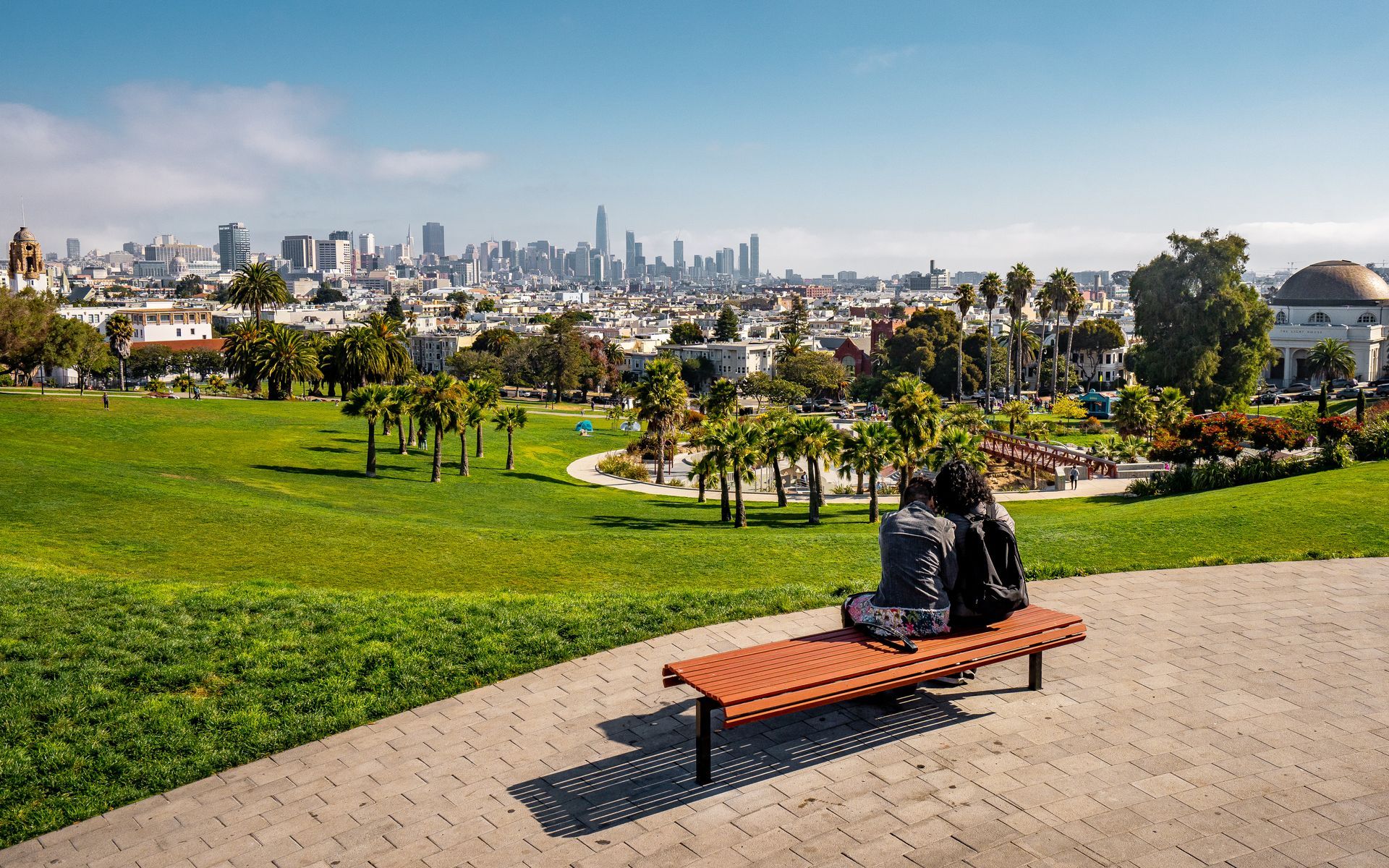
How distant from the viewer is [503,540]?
70.9ft

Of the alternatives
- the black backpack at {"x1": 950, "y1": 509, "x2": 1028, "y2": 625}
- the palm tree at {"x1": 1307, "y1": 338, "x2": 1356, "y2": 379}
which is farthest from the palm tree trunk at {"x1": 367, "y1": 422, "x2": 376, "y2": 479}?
the palm tree at {"x1": 1307, "y1": 338, "x2": 1356, "y2": 379}

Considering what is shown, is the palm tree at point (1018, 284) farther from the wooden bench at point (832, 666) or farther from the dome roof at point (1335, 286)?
the wooden bench at point (832, 666)

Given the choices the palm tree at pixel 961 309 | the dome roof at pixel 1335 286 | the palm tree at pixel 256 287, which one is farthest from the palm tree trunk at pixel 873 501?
the dome roof at pixel 1335 286

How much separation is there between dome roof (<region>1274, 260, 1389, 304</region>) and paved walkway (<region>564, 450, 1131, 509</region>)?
82.8 metres

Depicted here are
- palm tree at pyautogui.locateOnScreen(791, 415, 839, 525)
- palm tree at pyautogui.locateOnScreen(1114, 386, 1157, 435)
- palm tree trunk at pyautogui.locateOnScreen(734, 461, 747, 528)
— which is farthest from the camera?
palm tree at pyautogui.locateOnScreen(1114, 386, 1157, 435)

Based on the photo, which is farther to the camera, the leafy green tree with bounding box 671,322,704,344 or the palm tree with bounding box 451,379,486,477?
the leafy green tree with bounding box 671,322,704,344

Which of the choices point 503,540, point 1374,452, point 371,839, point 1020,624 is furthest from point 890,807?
point 1374,452

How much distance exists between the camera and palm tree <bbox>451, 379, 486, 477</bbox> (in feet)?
142

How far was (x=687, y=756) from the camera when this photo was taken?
7.52 m

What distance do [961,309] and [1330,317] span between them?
49764 mm

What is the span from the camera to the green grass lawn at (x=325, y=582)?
8102mm

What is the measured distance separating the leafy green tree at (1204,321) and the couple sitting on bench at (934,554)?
193 feet

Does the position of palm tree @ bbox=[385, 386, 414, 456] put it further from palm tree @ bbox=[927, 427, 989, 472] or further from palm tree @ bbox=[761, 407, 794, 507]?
palm tree @ bbox=[927, 427, 989, 472]

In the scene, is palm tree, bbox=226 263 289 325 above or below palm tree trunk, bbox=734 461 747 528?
above
